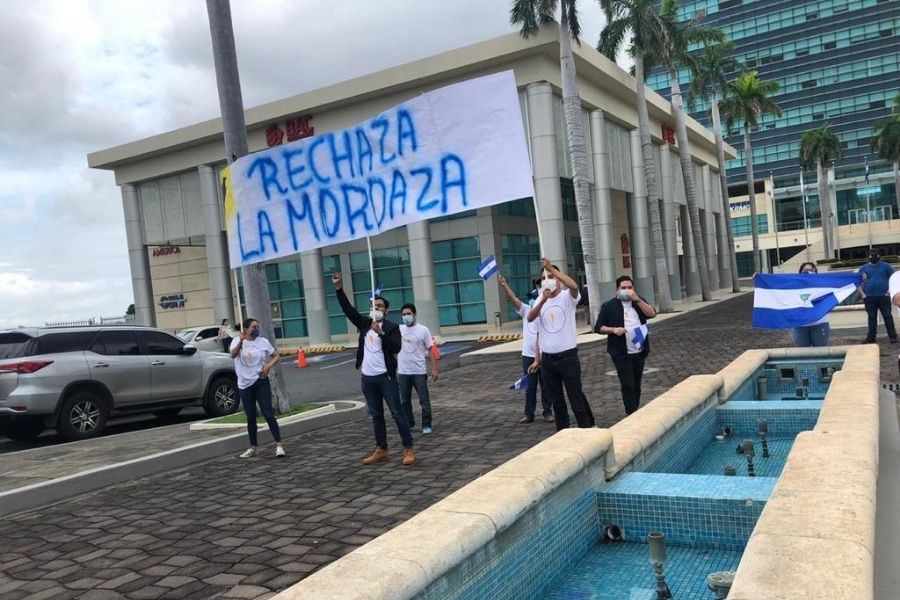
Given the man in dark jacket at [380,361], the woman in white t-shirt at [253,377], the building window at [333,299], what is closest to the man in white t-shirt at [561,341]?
the man in dark jacket at [380,361]

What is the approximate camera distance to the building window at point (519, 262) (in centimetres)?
3081

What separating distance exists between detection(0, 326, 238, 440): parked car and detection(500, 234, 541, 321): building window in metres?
19.2

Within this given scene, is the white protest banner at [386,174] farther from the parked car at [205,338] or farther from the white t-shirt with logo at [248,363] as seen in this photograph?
the parked car at [205,338]

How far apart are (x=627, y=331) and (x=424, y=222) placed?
19726 millimetres

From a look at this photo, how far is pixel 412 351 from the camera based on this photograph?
9.40m

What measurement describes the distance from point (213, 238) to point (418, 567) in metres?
31.6

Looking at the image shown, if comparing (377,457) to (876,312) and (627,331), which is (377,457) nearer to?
(627,331)

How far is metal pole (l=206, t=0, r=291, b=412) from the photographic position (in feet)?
37.2

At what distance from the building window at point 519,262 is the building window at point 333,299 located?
27.6 ft

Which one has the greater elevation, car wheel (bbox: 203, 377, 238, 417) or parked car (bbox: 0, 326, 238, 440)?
parked car (bbox: 0, 326, 238, 440)

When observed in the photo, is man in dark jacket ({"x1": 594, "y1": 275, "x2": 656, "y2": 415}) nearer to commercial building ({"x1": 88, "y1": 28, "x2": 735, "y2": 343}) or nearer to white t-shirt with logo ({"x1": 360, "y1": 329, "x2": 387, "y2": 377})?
white t-shirt with logo ({"x1": 360, "y1": 329, "x2": 387, "y2": 377})

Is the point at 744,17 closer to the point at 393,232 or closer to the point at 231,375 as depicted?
the point at 393,232

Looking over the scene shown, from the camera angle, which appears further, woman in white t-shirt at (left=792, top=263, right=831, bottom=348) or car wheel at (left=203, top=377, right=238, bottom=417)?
car wheel at (left=203, top=377, right=238, bottom=417)

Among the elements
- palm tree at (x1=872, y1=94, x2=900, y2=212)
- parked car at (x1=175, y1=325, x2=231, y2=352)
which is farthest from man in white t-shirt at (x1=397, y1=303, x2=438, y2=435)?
palm tree at (x1=872, y1=94, x2=900, y2=212)
